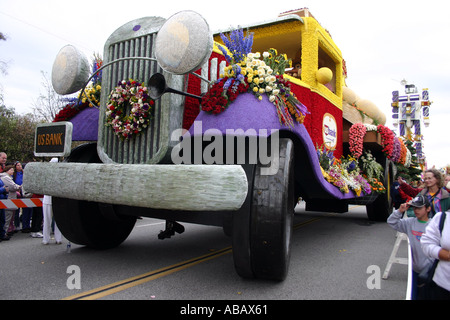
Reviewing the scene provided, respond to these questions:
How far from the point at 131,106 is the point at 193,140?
0.81 m

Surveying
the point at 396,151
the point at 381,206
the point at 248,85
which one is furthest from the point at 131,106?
the point at 381,206

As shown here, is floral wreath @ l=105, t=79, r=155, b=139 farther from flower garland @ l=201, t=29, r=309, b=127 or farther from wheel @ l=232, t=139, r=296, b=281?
wheel @ l=232, t=139, r=296, b=281

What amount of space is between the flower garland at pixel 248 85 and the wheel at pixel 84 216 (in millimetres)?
1814

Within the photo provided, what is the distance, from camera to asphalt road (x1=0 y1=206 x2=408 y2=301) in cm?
286

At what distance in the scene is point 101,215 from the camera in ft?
13.5

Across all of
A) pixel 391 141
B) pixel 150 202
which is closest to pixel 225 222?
pixel 150 202

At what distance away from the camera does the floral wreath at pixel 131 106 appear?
10.6 ft

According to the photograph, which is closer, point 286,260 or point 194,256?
point 286,260

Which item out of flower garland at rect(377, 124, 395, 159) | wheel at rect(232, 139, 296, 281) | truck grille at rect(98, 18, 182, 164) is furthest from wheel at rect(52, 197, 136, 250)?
flower garland at rect(377, 124, 395, 159)

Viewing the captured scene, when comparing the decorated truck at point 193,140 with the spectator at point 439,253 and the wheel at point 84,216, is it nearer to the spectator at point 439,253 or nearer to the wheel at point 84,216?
the wheel at point 84,216

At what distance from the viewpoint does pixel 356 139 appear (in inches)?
231

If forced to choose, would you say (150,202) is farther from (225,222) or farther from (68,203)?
(68,203)

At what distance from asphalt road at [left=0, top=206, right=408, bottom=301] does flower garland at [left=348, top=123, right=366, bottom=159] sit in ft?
4.91
